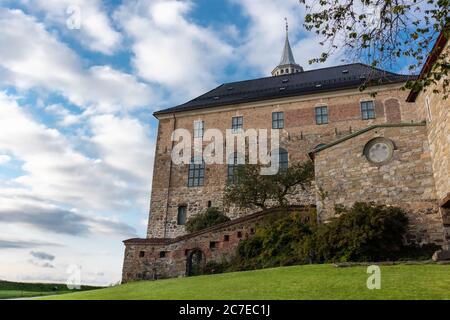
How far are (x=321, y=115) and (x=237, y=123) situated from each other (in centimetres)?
630

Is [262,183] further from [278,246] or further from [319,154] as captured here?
[278,246]

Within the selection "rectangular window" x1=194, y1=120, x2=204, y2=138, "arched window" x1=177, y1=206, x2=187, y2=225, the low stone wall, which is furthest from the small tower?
the low stone wall

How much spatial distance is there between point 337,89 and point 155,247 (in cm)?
1678

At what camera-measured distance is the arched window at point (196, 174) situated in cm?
2925

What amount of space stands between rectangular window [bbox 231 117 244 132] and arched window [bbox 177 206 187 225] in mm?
7061

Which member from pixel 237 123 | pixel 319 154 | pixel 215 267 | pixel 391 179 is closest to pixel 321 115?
pixel 237 123

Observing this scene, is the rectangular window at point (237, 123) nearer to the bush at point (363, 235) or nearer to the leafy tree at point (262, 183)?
the leafy tree at point (262, 183)

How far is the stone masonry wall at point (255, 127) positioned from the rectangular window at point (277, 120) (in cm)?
25

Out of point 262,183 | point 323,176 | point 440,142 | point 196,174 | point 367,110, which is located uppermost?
point 367,110

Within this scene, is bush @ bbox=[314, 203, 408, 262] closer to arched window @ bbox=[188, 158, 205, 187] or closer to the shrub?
the shrub

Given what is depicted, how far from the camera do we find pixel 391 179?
15188 mm

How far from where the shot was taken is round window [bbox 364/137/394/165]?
15.5 m
